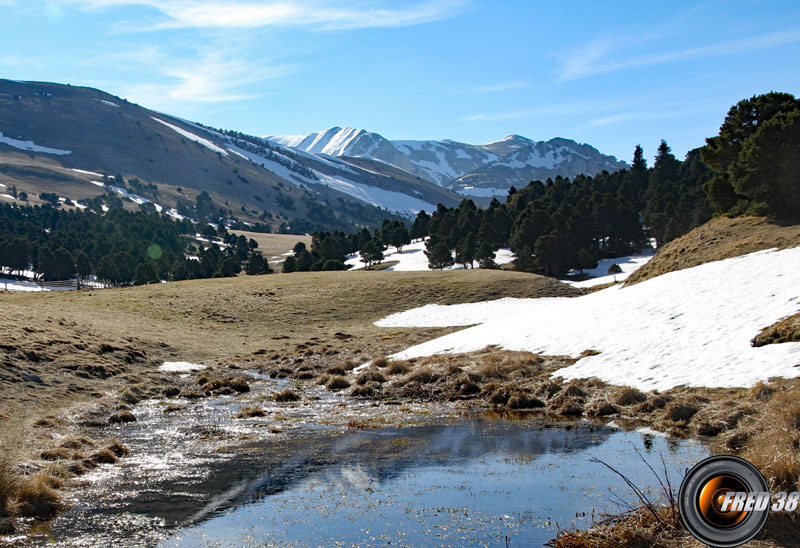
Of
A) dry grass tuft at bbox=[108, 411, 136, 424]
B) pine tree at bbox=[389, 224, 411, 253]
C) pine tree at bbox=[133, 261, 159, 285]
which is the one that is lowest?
dry grass tuft at bbox=[108, 411, 136, 424]

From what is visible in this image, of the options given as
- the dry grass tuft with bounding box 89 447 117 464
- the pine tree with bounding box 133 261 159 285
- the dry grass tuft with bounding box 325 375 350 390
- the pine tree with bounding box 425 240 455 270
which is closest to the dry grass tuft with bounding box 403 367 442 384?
the dry grass tuft with bounding box 325 375 350 390

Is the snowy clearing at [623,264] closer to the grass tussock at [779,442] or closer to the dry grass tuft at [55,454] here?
the grass tussock at [779,442]

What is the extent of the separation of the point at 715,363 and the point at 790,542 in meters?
13.9

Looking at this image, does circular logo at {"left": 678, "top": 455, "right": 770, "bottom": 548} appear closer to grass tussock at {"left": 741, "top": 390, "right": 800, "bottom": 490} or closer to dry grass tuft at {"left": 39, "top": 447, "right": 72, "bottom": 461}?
grass tussock at {"left": 741, "top": 390, "right": 800, "bottom": 490}

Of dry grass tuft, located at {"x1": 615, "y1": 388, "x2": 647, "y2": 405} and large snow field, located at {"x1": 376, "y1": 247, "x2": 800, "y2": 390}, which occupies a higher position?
large snow field, located at {"x1": 376, "y1": 247, "x2": 800, "y2": 390}

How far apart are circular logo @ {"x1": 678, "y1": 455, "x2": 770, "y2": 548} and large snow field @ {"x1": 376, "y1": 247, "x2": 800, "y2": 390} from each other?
39.4ft

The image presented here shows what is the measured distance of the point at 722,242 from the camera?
43.2 meters

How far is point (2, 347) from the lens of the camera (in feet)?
87.8

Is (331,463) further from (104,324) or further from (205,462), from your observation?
(104,324)

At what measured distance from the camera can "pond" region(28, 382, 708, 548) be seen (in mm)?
10992

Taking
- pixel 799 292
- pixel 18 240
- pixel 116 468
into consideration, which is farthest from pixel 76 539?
pixel 18 240

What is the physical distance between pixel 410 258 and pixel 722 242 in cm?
10676

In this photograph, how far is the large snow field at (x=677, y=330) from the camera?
815 inches

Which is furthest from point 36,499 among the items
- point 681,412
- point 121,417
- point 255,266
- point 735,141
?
point 255,266
